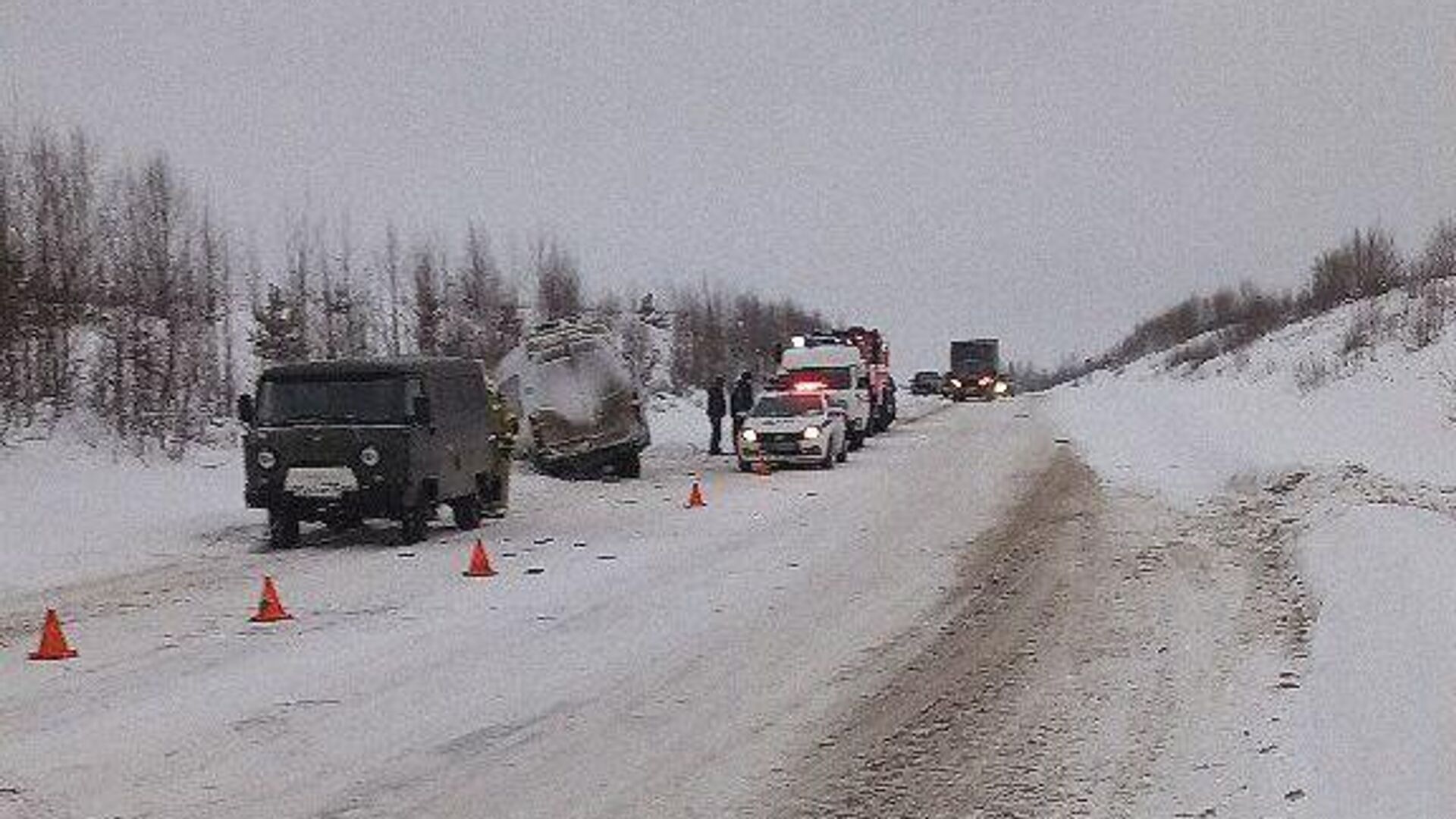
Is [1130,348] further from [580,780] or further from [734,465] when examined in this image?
[580,780]

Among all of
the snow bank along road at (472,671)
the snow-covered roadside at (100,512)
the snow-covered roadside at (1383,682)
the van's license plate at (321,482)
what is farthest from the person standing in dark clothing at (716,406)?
the snow-covered roadside at (1383,682)

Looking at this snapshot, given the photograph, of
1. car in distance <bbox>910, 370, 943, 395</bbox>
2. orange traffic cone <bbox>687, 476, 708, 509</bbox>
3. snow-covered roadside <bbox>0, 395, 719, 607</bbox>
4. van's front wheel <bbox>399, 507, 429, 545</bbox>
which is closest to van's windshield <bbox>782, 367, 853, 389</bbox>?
snow-covered roadside <bbox>0, 395, 719, 607</bbox>

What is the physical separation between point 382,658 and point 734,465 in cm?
2131

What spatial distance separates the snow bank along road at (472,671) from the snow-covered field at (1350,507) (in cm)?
249

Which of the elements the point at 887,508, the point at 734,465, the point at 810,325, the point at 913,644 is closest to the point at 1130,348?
the point at 810,325

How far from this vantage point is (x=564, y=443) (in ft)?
87.1

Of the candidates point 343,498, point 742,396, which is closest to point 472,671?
point 343,498

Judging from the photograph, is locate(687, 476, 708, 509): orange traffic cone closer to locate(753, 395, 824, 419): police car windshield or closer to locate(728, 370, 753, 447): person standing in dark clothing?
locate(753, 395, 824, 419): police car windshield

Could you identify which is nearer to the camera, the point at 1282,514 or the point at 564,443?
the point at 1282,514

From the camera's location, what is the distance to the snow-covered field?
6.00m

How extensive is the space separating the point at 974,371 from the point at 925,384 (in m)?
30.6

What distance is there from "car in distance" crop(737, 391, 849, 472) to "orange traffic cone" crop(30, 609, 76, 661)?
774 inches

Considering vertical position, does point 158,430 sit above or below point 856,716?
above

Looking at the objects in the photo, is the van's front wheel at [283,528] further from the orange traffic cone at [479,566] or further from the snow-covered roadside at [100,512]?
the orange traffic cone at [479,566]
